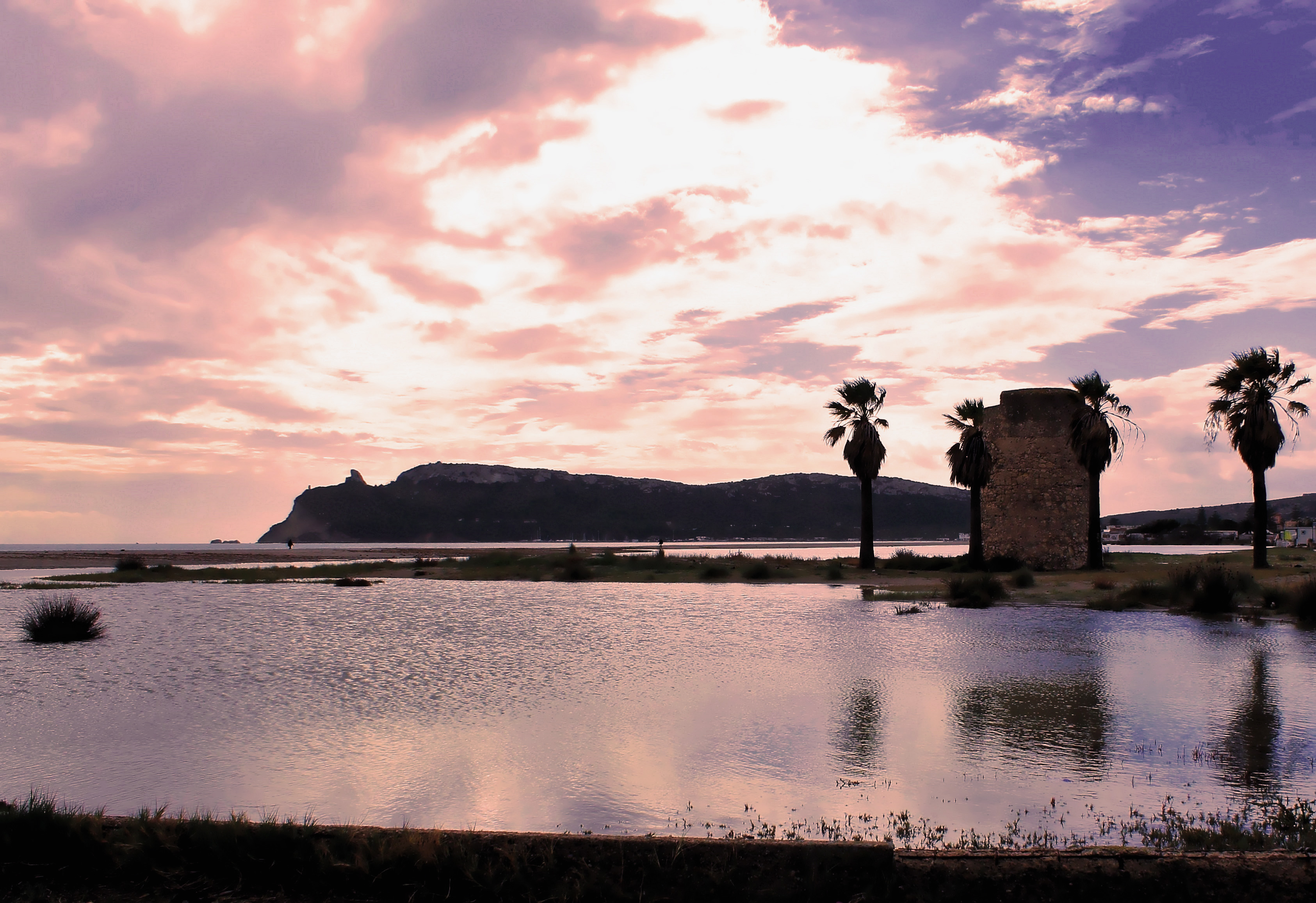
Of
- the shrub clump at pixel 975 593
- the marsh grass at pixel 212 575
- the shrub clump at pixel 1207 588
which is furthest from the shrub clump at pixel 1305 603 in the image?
the marsh grass at pixel 212 575

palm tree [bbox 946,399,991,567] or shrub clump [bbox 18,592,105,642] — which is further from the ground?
palm tree [bbox 946,399,991,567]

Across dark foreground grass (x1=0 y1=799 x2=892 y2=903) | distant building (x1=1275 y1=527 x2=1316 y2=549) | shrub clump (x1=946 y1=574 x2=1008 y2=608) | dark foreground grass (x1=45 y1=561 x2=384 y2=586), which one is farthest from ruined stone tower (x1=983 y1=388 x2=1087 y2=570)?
distant building (x1=1275 y1=527 x2=1316 y2=549)

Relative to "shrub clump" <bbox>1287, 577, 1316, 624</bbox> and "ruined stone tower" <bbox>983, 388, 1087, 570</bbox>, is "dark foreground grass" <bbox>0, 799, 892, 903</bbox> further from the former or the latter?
"ruined stone tower" <bbox>983, 388, 1087, 570</bbox>

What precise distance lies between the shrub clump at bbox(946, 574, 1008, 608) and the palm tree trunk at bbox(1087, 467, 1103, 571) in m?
12.2

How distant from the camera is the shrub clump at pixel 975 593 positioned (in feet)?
86.4

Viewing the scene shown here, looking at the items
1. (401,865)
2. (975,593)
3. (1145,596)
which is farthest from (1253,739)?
(1145,596)

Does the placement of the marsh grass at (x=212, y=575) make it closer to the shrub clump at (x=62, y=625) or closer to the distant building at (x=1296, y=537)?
the shrub clump at (x=62, y=625)

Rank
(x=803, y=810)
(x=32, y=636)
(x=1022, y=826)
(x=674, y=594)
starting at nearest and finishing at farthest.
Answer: (x=1022, y=826) → (x=803, y=810) → (x=32, y=636) → (x=674, y=594)

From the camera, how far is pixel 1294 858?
4516 mm

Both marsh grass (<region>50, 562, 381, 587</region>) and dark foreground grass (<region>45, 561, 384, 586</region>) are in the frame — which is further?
dark foreground grass (<region>45, 561, 384, 586</region>)

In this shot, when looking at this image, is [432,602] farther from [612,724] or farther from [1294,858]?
[1294,858]

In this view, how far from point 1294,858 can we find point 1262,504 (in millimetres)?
40618

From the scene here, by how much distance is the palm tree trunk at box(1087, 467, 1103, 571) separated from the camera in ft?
133

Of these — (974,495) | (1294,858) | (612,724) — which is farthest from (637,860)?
(974,495)
